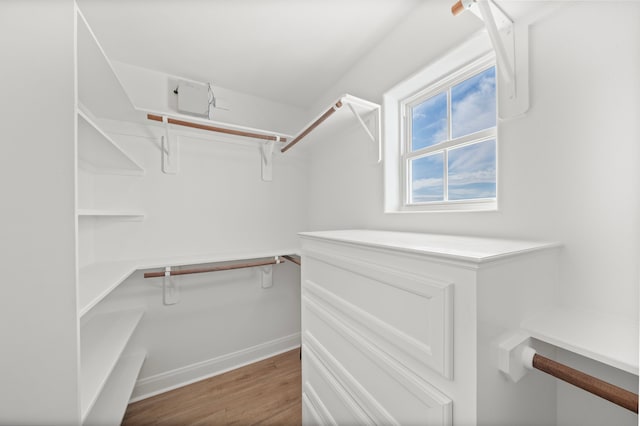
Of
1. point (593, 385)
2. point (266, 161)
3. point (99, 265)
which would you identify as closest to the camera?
point (593, 385)

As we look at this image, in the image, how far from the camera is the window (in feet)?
3.61

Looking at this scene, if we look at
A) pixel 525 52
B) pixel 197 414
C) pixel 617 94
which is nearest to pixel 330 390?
pixel 197 414

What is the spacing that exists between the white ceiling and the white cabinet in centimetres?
Answer: 126

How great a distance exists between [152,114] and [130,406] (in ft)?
6.62

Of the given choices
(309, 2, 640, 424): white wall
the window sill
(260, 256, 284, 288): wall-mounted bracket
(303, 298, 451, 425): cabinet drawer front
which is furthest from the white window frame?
(260, 256, 284, 288): wall-mounted bracket

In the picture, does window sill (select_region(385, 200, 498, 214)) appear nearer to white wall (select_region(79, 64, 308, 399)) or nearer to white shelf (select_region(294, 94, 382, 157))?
white shelf (select_region(294, 94, 382, 157))

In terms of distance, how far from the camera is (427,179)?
1405 millimetres

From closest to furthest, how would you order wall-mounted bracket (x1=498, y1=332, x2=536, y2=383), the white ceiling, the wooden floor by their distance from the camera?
wall-mounted bracket (x1=498, y1=332, x2=536, y2=383), the white ceiling, the wooden floor

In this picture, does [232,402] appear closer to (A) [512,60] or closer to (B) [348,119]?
(B) [348,119]

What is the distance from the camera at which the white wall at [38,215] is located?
0.68 m

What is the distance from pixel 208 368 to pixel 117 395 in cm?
72

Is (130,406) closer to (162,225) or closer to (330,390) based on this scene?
(162,225)

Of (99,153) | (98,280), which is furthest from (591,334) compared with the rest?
(99,153)

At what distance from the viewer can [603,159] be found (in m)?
0.71
